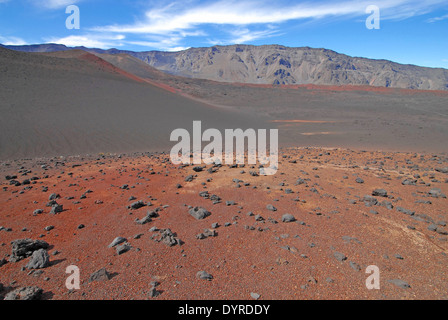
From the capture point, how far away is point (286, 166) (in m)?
8.22

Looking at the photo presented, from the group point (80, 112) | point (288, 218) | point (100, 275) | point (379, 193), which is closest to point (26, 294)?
point (100, 275)

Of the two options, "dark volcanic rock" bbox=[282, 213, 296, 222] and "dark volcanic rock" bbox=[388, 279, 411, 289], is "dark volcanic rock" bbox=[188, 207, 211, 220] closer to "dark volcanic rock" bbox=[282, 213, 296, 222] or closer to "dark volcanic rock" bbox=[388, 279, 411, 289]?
"dark volcanic rock" bbox=[282, 213, 296, 222]

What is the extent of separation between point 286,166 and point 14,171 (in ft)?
30.5

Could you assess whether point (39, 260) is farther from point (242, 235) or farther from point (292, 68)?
point (292, 68)

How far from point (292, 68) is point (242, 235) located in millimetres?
139285

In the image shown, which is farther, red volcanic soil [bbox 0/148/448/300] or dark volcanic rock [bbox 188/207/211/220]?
dark volcanic rock [bbox 188/207/211/220]

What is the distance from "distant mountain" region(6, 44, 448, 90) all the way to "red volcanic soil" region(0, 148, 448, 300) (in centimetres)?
11197

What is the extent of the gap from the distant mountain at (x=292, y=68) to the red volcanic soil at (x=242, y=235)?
112 m

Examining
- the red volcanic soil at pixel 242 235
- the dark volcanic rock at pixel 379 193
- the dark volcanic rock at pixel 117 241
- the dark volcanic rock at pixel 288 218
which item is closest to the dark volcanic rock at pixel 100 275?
the red volcanic soil at pixel 242 235

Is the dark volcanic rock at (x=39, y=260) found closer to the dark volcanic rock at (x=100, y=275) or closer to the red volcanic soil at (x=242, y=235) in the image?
the red volcanic soil at (x=242, y=235)

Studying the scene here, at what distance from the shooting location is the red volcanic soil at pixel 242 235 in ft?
9.31

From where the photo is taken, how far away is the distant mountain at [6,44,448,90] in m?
110

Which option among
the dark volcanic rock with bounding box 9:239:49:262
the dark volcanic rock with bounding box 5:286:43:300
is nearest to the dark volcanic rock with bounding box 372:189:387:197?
the dark volcanic rock with bounding box 5:286:43:300

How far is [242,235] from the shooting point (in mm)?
3910
